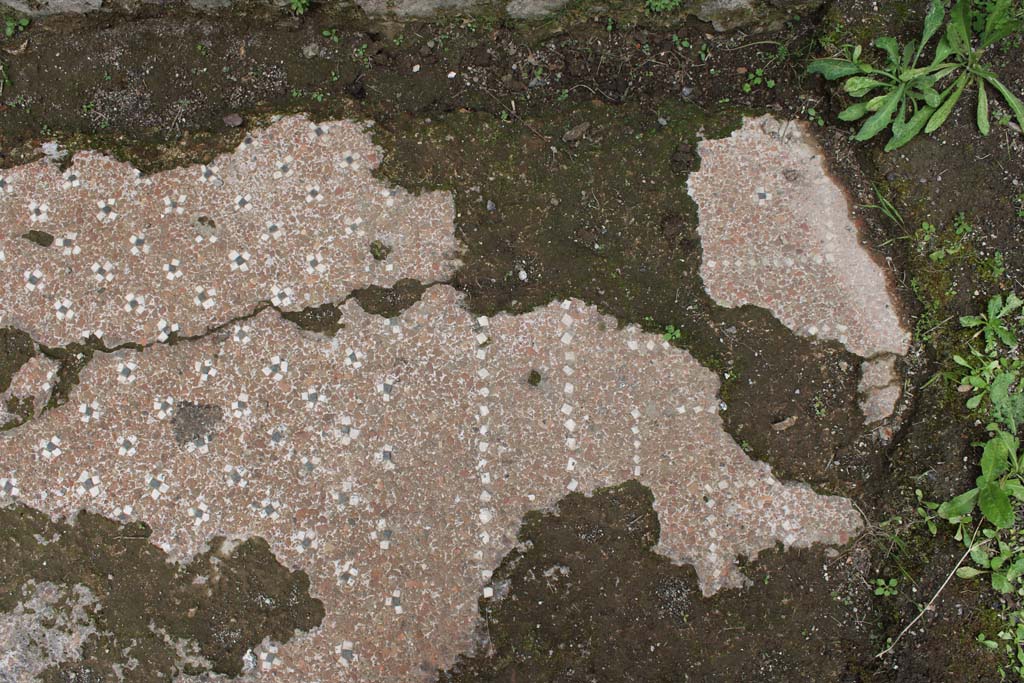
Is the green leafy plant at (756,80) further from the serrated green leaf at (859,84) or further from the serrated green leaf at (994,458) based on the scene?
the serrated green leaf at (994,458)

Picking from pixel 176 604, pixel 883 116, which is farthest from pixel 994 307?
pixel 176 604

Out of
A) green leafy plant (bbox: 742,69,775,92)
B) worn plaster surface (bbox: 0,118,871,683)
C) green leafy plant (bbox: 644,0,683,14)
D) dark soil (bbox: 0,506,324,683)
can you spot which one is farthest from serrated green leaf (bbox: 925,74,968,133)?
dark soil (bbox: 0,506,324,683)

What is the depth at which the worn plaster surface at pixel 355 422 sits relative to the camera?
2.53 meters

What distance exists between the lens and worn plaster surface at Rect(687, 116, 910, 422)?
257cm

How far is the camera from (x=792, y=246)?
8.53 feet

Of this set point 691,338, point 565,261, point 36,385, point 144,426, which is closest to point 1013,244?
point 691,338

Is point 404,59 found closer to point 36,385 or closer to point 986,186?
point 36,385

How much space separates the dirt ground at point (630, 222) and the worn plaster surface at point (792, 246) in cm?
8

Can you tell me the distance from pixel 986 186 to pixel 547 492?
8.03 feet

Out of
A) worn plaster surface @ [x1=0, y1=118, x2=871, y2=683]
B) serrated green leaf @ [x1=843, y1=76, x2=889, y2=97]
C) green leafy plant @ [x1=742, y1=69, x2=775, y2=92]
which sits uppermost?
serrated green leaf @ [x1=843, y1=76, x2=889, y2=97]

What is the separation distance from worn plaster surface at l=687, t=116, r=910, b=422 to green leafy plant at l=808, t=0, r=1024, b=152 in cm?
25

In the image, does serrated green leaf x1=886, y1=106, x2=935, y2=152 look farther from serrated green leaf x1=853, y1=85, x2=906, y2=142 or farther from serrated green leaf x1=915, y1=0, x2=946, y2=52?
serrated green leaf x1=915, y1=0, x2=946, y2=52

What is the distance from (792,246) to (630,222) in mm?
747

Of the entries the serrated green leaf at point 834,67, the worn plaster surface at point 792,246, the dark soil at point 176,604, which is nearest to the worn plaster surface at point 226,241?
the dark soil at point 176,604
